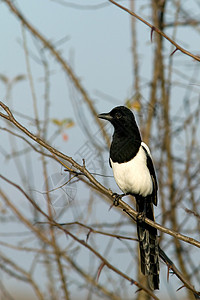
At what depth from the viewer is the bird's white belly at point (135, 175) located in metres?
4.07

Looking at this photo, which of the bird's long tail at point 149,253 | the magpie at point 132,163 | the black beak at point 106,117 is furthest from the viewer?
the black beak at point 106,117

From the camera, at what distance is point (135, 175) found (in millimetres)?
4070

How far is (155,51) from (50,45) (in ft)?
3.66

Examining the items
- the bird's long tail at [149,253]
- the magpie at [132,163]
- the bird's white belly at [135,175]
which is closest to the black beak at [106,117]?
the magpie at [132,163]

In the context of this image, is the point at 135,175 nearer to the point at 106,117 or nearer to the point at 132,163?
the point at 132,163

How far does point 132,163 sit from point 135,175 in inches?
4.4

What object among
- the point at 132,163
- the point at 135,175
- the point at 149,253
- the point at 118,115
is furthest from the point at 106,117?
the point at 149,253

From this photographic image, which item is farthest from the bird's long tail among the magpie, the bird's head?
the bird's head

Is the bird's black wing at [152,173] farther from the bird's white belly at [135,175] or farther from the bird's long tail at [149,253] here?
the bird's long tail at [149,253]

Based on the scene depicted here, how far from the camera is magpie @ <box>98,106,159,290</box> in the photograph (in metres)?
4.07

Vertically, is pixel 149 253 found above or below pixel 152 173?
below

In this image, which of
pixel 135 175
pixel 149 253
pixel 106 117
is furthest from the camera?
pixel 106 117

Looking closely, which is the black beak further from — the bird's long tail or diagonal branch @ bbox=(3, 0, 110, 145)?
the bird's long tail

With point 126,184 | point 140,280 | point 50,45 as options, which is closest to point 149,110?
point 126,184
